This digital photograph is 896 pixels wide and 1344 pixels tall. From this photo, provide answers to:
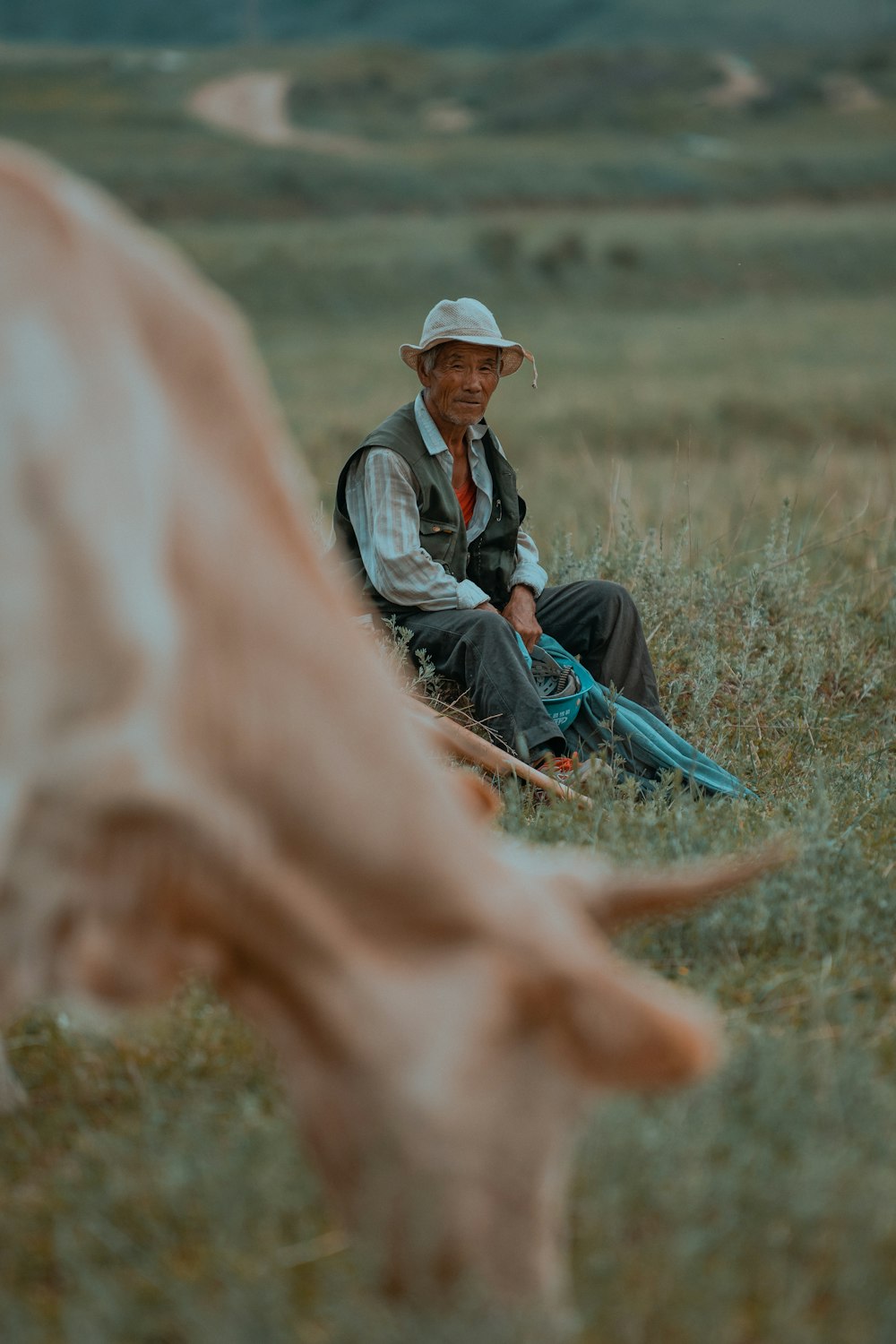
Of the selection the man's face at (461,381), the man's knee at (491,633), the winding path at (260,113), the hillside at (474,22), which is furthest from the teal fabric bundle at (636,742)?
the hillside at (474,22)

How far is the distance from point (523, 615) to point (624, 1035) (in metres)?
3.63

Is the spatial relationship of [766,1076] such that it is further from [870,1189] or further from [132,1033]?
[132,1033]

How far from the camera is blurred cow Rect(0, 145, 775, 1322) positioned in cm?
193

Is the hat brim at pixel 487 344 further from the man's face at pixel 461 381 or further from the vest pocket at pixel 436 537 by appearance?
the vest pocket at pixel 436 537

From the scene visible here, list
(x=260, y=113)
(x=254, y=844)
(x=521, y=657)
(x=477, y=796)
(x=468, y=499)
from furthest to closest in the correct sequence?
(x=260, y=113)
(x=468, y=499)
(x=521, y=657)
(x=477, y=796)
(x=254, y=844)

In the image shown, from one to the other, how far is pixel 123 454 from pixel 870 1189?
151 cm

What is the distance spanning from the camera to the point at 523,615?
18.1 feet

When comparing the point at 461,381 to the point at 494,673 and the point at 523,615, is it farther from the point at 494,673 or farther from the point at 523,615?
the point at 494,673

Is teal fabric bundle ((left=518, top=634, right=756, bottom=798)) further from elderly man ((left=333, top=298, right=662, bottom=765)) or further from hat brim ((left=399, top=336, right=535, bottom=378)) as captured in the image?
hat brim ((left=399, top=336, right=535, bottom=378))

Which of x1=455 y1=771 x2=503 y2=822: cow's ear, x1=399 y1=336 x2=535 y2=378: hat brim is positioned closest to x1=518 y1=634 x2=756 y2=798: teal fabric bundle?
x1=399 y1=336 x2=535 y2=378: hat brim

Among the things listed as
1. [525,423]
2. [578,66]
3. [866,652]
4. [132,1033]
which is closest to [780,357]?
[525,423]

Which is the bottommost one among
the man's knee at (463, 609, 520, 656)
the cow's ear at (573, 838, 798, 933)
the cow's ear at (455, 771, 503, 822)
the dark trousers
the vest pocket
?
the dark trousers

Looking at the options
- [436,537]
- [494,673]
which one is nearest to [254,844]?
[494,673]

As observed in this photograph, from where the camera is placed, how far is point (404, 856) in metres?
1.99
